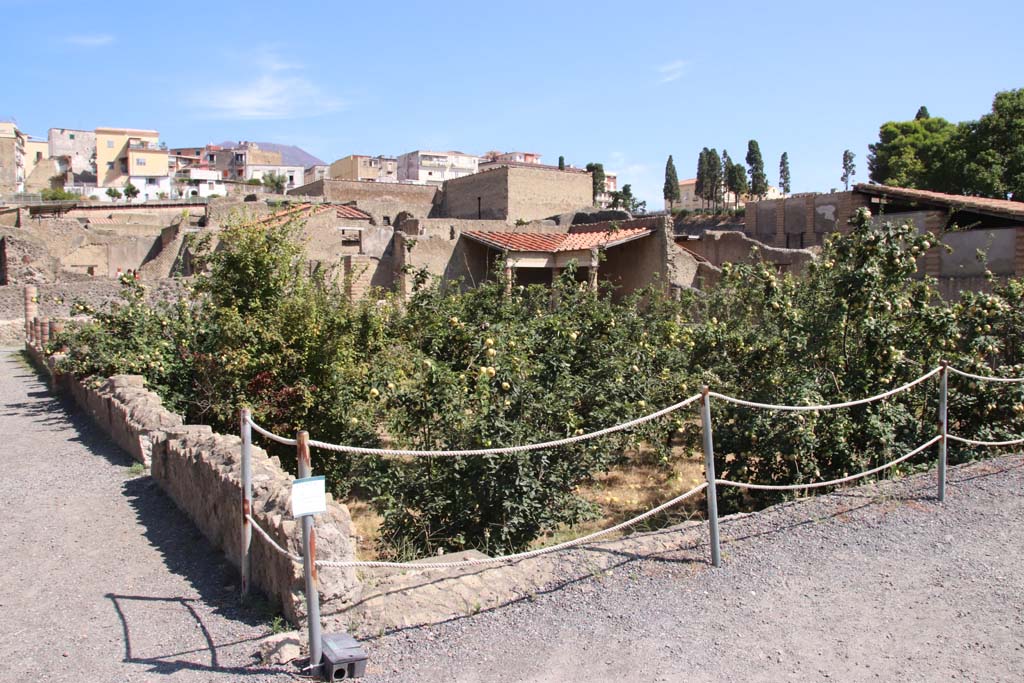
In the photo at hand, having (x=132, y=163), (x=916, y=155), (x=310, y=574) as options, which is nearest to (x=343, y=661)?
(x=310, y=574)

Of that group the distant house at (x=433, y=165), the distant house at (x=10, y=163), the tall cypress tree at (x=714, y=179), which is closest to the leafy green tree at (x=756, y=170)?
the tall cypress tree at (x=714, y=179)

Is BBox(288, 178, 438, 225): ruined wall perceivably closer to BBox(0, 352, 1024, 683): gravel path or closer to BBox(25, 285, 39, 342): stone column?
BBox(25, 285, 39, 342): stone column

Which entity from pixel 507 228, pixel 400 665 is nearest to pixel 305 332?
pixel 400 665

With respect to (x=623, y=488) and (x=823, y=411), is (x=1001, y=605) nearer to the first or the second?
(x=823, y=411)

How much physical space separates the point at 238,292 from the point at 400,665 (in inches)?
332

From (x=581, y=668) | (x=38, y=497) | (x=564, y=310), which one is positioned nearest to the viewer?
(x=581, y=668)

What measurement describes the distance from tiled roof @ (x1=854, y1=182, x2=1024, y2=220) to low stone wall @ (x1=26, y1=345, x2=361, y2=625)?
37.0 ft

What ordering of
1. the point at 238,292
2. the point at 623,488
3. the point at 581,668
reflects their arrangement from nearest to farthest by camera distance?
1. the point at 581,668
2. the point at 623,488
3. the point at 238,292

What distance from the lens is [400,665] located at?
4383mm

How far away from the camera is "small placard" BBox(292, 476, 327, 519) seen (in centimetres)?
424

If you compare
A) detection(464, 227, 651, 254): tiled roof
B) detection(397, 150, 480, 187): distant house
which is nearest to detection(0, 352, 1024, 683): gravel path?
detection(464, 227, 651, 254): tiled roof

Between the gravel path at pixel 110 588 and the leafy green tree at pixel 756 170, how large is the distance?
77.8m

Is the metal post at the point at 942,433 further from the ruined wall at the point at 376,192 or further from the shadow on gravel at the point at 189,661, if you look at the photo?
the ruined wall at the point at 376,192

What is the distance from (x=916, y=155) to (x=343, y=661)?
58.4m
